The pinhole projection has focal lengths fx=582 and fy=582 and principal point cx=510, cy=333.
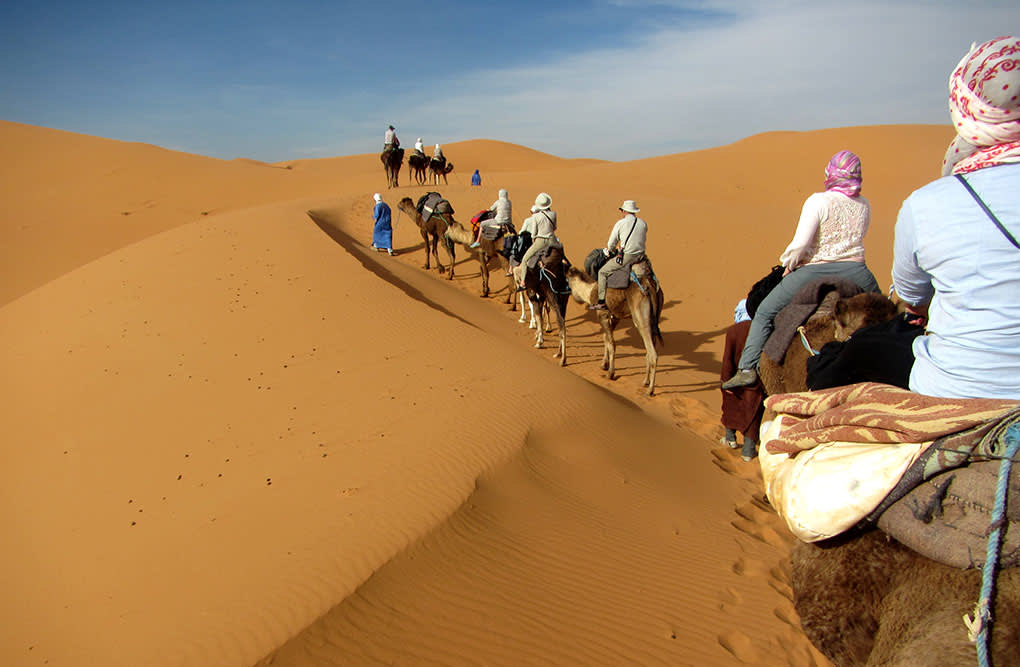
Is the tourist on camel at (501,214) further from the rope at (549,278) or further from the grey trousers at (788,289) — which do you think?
the grey trousers at (788,289)

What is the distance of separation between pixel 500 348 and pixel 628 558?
481 cm

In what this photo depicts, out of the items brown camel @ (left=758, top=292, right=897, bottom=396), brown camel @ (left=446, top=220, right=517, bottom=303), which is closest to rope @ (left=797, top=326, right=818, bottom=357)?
brown camel @ (left=758, top=292, right=897, bottom=396)

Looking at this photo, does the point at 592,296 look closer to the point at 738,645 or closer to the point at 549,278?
the point at 549,278

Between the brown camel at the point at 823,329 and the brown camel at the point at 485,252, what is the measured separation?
924cm

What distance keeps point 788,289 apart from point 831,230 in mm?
617

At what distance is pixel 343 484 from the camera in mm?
5043

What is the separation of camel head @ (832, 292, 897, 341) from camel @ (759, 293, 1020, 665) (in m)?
2.13

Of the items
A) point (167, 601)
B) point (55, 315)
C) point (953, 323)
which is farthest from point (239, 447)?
point (55, 315)

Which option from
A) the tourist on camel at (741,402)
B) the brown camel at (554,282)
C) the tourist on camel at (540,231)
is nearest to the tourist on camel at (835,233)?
the tourist on camel at (741,402)

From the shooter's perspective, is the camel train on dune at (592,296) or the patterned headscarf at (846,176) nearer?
the patterned headscarf at (846,176)

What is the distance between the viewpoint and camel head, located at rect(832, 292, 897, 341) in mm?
3975

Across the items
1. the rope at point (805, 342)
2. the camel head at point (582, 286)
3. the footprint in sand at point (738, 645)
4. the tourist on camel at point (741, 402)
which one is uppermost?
the rope at point (805, 342)

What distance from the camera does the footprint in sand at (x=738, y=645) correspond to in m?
3.87

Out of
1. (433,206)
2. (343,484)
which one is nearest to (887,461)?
(343,484)
